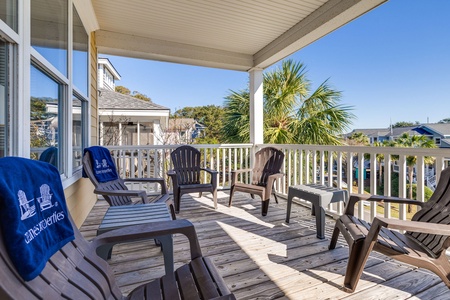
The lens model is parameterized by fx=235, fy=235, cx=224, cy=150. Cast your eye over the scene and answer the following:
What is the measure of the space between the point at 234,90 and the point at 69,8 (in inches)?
192

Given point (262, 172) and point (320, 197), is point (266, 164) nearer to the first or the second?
point (262, 172)

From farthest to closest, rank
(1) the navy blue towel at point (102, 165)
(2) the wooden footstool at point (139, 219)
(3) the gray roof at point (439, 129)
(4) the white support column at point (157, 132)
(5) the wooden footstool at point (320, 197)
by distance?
1. (3) the gray roof at point (439, 129)
2. (4) the white support column at point (157, 132)
3. (1) the navy blue towel at point (102, 165)
4. (5) the wooden footstool at point (320, 197)
5. (2) the wooden footstool at point (139, 219)

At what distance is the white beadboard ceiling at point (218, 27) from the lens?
335 cm

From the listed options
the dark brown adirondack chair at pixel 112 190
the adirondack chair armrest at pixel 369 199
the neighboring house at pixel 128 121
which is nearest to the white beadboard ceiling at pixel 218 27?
the adirondack chair armrest at pixel 369 199

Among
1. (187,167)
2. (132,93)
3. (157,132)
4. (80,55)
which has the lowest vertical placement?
(187,167)

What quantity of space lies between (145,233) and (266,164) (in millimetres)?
2979

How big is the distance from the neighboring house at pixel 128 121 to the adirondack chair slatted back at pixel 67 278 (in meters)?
7.00

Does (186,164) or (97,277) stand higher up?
(186,164)

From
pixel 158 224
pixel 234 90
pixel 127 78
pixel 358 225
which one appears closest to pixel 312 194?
pixel 358 225

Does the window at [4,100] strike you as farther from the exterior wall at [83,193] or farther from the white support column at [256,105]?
the white support column at [256,105]

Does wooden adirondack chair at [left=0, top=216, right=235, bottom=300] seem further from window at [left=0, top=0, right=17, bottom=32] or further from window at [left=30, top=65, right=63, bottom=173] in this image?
window at [left=0, top=0, right=17, bottom=32]

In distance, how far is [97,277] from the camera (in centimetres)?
117

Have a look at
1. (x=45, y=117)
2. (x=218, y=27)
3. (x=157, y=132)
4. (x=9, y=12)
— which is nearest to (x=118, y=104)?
(x=157, y=132)

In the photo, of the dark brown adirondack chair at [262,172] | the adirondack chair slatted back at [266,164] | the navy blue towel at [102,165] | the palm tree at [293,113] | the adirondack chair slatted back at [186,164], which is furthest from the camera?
the palm tree at [293,113]
